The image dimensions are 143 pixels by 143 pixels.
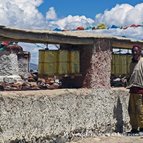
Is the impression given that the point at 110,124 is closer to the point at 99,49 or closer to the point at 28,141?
the point at 99,49

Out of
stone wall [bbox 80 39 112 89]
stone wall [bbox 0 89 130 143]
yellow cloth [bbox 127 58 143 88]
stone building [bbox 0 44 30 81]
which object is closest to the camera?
stone wall [bbox 0 89 130 143]

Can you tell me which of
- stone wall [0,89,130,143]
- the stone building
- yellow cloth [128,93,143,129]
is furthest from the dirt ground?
the stone building

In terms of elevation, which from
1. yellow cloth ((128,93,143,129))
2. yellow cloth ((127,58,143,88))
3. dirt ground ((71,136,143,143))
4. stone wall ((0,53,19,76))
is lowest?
dirt ground ((71,136,143,143))

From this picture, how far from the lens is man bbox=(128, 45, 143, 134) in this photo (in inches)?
359

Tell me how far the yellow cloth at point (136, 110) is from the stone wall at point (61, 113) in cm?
42

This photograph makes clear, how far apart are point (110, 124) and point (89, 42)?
5.96ft

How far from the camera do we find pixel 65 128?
8.48m

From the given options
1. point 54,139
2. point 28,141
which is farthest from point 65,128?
point 28,141

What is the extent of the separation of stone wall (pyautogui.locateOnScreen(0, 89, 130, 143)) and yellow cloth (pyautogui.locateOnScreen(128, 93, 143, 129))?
0.42m

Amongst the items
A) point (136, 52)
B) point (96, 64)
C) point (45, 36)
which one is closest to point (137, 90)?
point (136, 52)

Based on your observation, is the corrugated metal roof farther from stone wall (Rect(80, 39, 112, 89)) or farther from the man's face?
the man's face

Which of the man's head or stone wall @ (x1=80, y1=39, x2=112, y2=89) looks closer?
the man's head

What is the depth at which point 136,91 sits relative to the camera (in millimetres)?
9164

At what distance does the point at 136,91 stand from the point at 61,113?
1.73 meters
